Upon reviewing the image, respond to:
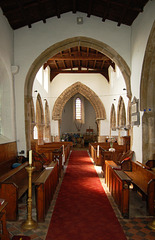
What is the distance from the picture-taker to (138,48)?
7.36m

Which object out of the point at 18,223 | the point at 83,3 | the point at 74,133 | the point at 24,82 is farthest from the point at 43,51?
the point at 74,133

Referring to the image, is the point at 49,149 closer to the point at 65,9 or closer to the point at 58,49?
the point at 58,49

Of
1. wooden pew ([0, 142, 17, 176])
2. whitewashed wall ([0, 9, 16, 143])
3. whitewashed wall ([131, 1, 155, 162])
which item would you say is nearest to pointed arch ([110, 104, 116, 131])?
whitewashed wall ([131, 1, 155, 162])

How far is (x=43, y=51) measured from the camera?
334 inches

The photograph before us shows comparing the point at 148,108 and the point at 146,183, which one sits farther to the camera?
the point at 148,108

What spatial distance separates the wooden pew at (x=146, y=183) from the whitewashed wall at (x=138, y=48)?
138 centimetres

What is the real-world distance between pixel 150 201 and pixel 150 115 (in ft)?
10.6

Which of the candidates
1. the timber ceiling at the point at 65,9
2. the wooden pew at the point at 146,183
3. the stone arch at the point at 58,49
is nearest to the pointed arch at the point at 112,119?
the stone arch at the point at 58,49

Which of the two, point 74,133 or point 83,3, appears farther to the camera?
point 74,133

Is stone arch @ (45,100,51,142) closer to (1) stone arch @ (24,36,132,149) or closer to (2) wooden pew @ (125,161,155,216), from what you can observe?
(1) stone arch @ (24,36,132,149)

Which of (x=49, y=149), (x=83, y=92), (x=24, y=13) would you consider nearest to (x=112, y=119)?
(x=83, y=92)

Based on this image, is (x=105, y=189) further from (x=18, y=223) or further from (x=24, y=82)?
(x=24, y=82)

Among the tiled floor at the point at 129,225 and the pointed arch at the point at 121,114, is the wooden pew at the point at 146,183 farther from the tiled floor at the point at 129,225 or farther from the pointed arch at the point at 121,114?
the pointed arch at the point at 121,114

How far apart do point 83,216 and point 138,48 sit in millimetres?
5643
